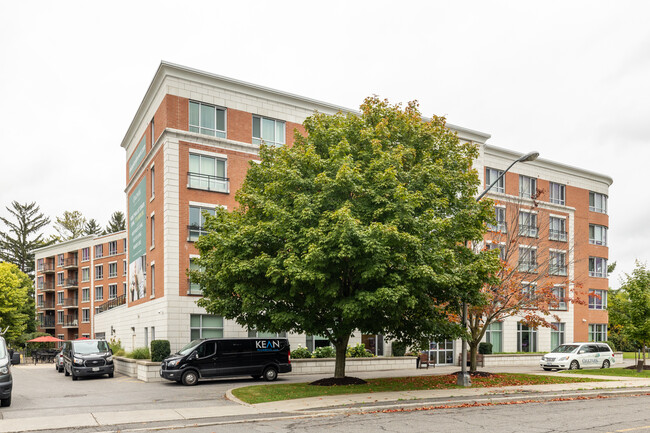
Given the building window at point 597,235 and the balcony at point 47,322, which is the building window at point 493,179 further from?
the balcony at point 47,322

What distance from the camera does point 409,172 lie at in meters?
19.2

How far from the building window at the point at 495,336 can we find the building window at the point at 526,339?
193cm

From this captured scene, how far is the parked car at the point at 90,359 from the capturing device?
27938 millimetres

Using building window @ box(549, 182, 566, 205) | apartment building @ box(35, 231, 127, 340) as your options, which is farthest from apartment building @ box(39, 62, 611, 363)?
apartment building @ box(35, 231, 127, 340)

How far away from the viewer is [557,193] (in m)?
48.5

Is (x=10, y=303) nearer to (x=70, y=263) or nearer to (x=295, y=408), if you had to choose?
(x=70, y=263)

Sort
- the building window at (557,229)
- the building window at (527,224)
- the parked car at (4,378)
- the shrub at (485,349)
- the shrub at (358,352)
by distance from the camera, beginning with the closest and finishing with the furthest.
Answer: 1. the parked car at (4,378)
2. the shrub at (358,352)
3. the building window at (527,224)
4. the shrub at (485,349)
5. the building window at (557,229)

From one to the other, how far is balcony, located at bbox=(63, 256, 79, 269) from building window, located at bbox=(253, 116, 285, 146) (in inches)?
2051

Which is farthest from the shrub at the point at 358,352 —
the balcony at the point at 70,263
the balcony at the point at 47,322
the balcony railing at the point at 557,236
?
the balcony at the point at 47,322

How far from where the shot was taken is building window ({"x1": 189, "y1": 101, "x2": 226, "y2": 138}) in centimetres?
3133

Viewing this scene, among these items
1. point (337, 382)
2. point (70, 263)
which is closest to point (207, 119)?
point (337, 382)

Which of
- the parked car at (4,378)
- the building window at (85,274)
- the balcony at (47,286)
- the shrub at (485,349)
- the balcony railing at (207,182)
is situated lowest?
the shrub at (485,349)

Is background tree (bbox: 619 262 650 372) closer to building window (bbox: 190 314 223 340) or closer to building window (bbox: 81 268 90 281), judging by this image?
building window (bbox: 190 314 223 340)

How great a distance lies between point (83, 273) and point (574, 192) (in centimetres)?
5947
